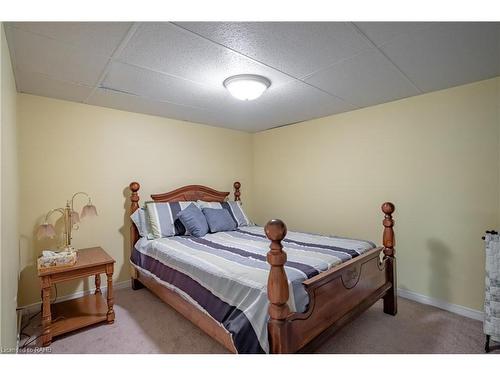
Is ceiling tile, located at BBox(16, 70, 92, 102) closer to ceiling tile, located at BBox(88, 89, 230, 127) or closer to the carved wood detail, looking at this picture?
ceiling tile, located at BBox(88, 89, 230, 127)

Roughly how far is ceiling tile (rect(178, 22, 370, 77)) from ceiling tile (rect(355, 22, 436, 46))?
0.06 meters

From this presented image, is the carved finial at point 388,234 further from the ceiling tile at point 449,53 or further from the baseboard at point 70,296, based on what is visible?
the baseboard at point 70,296

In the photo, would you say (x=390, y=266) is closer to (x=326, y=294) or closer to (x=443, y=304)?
(x=443, y=304)

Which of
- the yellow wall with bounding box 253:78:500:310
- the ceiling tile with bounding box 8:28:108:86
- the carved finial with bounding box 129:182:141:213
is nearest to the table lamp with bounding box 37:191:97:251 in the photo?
the carved finial with bounding box 129:182:141:213

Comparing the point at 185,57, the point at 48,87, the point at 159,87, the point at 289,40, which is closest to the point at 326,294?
the point at 289,40

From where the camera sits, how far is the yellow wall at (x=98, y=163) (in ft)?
8.05

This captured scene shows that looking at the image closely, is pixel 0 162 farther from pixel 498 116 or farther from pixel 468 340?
pixel 498 116

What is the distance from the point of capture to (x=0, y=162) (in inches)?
45.4

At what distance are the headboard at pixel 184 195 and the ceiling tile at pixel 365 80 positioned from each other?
210cm

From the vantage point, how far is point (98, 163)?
2840 mm

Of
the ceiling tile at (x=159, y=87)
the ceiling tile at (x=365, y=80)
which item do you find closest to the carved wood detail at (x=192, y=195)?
the ceiling tile at (x=159, y=87)
